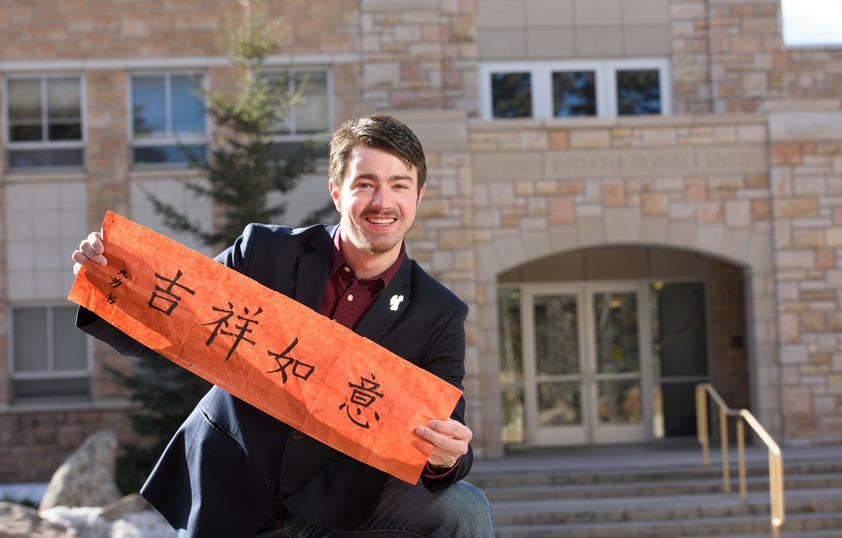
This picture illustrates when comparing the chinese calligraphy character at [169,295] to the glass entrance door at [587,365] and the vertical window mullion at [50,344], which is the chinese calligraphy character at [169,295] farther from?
the vertical window mullion at [50,344]

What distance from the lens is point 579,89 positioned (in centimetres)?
1373

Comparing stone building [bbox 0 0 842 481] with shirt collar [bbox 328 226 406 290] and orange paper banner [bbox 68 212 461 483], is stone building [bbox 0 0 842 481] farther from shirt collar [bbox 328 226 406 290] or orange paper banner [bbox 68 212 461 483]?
orange paper banner [bbox 68 212 461 483]

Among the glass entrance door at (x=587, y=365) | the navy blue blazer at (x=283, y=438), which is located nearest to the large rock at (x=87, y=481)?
the glass entrance door at (x=587, y=365)

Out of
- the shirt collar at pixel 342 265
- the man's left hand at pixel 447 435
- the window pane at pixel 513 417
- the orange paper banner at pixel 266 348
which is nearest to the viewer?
the man's left hand at pixel 447 435

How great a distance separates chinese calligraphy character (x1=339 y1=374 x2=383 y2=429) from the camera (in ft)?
8.52

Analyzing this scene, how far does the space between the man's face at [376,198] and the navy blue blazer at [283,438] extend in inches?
5.8

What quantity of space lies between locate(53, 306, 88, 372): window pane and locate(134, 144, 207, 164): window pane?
2581 mm

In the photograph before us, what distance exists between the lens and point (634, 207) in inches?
479

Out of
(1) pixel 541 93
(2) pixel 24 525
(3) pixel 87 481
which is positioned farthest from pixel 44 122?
(2) pixel 24 525

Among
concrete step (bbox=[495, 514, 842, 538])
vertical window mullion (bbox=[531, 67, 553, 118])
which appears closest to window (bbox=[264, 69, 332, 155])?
vertical window mullion (bbox=[531, 67, 553, 118])

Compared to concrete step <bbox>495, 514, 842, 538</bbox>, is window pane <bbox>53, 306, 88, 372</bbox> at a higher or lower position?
higher

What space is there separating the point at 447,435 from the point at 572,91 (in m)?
11.9

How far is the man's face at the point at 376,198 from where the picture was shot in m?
2.66

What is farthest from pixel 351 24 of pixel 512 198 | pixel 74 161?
pixel 74 161
